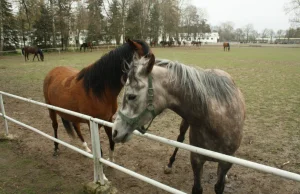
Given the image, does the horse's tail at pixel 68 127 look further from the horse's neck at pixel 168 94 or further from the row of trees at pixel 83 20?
the row of trees at pixel 83 20

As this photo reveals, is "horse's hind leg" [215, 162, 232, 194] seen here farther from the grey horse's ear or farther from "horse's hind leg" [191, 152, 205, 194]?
the grey horse's ear

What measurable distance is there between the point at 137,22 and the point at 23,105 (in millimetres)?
38192

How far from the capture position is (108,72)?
10.7 feet

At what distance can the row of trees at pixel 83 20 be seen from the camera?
31234 millimetres

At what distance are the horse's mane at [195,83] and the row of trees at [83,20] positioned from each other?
31444 millimetres

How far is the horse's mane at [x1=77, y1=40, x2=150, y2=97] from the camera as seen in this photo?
123 inches

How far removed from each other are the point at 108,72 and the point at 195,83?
1640 mm

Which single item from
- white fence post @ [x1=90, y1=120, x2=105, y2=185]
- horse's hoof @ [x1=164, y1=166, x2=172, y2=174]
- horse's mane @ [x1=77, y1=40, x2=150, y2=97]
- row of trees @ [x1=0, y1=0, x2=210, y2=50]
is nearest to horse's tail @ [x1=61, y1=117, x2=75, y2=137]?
horse's mane @ [x1=77, y1=40, x2=150, y2=97]

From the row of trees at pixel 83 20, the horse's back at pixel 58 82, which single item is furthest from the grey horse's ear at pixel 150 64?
the row of trees at pixel 83 20

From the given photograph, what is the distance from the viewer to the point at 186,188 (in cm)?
320

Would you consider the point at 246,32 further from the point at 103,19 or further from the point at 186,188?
the point at 186,188

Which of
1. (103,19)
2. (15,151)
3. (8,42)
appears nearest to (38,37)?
(8,42)

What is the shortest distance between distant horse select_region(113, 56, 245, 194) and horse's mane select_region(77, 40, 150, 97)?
1221 mm

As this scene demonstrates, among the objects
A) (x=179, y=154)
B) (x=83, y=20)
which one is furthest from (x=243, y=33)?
(x=179, y=154)
